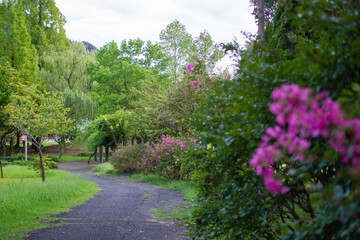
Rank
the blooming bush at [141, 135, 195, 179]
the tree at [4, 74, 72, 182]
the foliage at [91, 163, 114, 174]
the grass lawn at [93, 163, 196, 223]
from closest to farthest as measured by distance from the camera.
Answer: the grass lawn at [93, 163, 196, 223] → the tree at [4, 74, 72, 182] → the blooming bush at [141, 135, 195, 179] → the foliage at [91, 163, 114, 174]

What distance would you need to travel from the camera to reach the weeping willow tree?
96.7 ft

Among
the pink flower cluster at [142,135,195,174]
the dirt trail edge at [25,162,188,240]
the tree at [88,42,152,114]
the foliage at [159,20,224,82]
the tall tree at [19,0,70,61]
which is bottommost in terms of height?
the dirt trail edge at [25,162,188,240]

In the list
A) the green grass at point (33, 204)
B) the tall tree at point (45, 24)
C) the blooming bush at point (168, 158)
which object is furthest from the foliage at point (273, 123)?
the tall tree at point (45, 24)

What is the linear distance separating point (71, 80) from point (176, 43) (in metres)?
11.7

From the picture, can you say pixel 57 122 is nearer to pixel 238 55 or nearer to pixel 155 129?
pixel 155 129

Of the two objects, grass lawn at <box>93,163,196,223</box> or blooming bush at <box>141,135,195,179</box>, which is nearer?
grass lawn at <box>93,163,196,223</box>

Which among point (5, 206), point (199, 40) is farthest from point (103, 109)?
point (5, 206)

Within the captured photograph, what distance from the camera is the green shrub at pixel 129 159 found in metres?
17.9

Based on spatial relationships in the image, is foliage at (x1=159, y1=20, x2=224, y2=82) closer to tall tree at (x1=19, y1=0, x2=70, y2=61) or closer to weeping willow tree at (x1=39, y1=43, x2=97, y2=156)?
weeping willow tree at (x1=39, y1=43, x2=97, y2=156)

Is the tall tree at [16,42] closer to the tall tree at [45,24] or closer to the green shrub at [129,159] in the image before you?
the tall tree at [45,24]

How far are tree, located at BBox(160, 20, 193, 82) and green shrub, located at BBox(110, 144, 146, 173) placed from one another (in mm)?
13892

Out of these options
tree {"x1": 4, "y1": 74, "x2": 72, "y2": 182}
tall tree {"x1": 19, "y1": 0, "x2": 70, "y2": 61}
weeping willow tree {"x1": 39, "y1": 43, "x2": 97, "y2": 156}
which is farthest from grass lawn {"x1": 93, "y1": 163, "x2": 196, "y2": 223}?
tall tree {"x1": 19, "y1": 0, "x2": 70, "y2": 61}

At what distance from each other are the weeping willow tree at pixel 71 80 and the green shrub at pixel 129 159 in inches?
490

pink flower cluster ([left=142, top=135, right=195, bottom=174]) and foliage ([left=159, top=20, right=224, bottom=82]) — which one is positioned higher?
foliage ([left=159, top=20, right=224, bottom=82])
